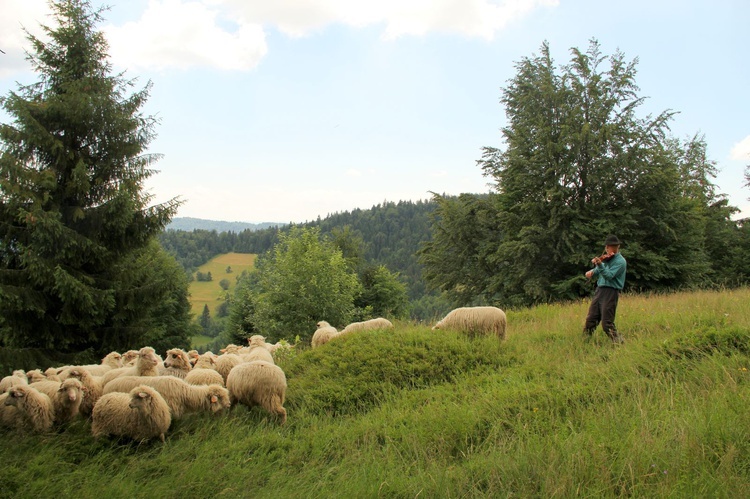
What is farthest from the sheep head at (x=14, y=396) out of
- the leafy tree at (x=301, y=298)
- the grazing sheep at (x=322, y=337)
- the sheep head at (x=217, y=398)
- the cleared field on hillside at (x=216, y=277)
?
the cleared field on hillside at (x=216, y=277)

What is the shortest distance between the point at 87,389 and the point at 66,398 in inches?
19.1

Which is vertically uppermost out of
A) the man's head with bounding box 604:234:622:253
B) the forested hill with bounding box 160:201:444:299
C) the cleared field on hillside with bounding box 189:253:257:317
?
the forested hill with bounding box 160:201:444:299

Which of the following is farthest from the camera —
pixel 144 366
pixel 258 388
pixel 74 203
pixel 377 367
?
pixel 74 203

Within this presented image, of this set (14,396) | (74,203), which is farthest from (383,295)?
(14,396)

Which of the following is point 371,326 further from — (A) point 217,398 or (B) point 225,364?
(A) point 217,398

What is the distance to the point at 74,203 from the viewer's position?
42.9 ft

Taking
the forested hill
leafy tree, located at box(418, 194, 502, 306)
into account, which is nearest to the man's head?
leafy tree, located at box(418, 194, 502, 306)

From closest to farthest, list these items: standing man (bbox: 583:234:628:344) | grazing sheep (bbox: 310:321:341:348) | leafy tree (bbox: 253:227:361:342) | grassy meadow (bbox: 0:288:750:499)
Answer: grassy meadow (bbox: 0:288:750:499)
standing man (bbox: 583:234:628:344)
grazing sheep (bbox: 310:321:341:348)
leafy tree (bbox: 253:227:361:342)

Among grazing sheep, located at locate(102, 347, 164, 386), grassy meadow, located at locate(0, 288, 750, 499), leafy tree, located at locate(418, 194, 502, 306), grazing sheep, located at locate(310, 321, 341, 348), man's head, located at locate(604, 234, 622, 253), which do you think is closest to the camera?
grassy meadow, located at locate(0, 288, 750, 499)

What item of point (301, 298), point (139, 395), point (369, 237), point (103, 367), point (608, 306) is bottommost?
point (301, 298)

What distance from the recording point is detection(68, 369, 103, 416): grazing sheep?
19.6ft

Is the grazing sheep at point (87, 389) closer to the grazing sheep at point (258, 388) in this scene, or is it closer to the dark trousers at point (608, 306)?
the grazing sheep at point (258, 388)

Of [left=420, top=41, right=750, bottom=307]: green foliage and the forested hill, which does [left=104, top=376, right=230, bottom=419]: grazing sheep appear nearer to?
[left=420, top=41, right=750, bottom=307]: green foliage

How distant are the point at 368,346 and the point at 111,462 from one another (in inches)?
173
